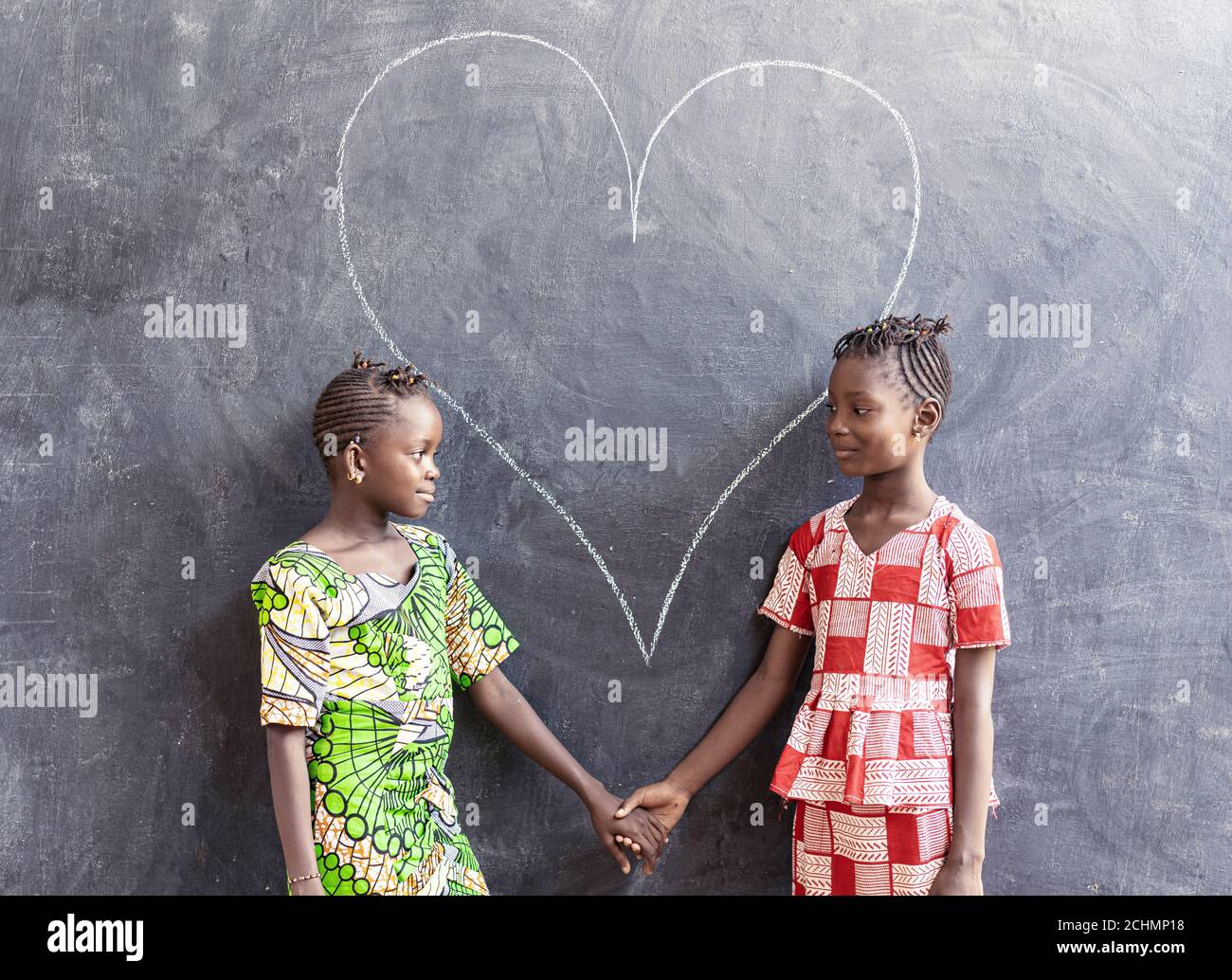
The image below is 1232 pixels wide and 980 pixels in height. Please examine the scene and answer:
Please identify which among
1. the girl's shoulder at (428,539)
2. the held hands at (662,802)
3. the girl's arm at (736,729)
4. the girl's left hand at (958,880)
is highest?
the girl's shoulder at (428,539)

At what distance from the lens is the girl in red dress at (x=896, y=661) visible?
1.57 meters

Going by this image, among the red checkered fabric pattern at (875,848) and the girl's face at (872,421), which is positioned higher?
the girl's face at (872,421)

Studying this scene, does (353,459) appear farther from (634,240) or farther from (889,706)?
(889,706)

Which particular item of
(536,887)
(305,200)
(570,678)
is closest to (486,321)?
(305,200)

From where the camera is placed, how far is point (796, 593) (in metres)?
1.75

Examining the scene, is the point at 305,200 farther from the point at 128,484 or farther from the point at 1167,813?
the point at 1167,813

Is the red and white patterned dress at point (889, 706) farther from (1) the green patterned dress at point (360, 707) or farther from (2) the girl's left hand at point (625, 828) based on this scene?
(1) the green patterned dress at point (360, 707)

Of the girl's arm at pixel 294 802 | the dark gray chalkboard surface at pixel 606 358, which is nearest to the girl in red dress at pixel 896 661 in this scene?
the dark gray chalkboard surface at pixel 606 358

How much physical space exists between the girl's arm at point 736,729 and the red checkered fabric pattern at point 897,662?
10 cm

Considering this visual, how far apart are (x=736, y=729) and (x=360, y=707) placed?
64 cm

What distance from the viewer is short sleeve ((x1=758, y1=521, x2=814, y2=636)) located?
1749 mm

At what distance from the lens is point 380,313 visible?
71.5 inches

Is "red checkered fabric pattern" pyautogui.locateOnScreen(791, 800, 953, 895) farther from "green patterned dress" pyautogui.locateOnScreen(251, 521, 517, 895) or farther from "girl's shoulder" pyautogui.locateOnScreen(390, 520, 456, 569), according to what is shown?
"girl's shoulder" pyautogui.locateOnScreen(390, 520, 456, 569)
